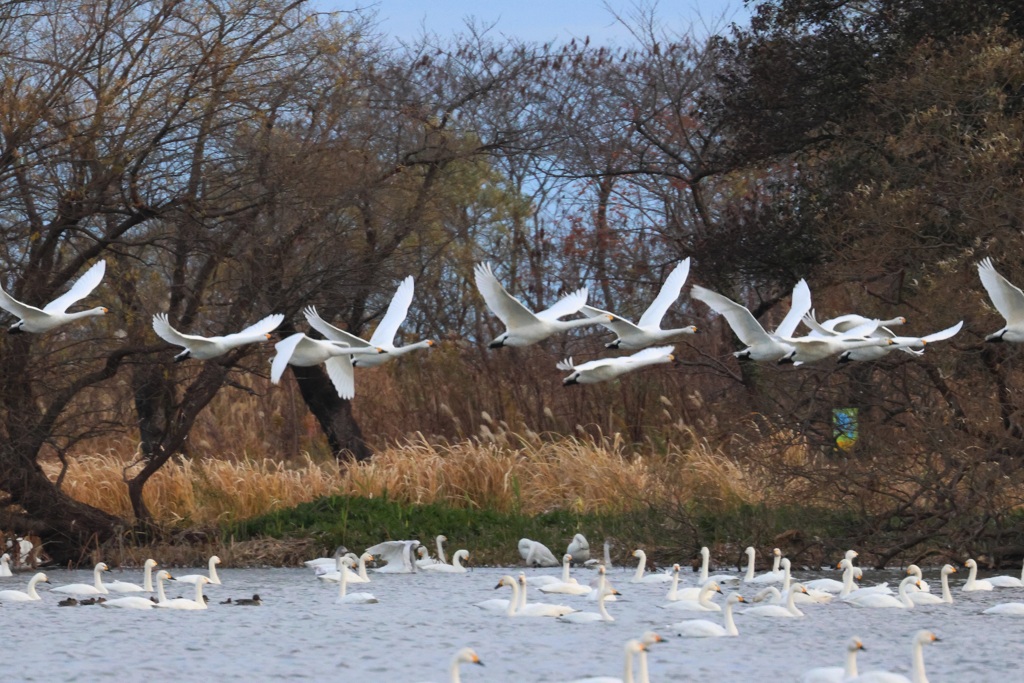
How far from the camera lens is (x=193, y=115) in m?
18.3

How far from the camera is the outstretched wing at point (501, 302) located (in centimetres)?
1350

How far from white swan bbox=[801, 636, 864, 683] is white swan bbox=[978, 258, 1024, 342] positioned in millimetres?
3943

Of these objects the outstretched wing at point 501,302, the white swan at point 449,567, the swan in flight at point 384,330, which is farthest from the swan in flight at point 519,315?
the white swan at point 449,567

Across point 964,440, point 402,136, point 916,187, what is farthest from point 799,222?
point 964,440

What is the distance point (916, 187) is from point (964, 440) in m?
4.78

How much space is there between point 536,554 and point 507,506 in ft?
7.13

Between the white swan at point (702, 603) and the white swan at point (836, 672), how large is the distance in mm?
3271

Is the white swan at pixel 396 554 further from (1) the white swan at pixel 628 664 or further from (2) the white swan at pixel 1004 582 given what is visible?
(1) the white swan at pixel 628 664

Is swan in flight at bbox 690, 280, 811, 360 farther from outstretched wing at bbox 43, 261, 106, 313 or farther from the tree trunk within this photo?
the tree trunk

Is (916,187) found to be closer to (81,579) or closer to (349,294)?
(349,294)

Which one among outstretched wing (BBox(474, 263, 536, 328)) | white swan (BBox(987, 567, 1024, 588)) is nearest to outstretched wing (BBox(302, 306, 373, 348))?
outstretched wing (BBox(474, 263, 536, 328))

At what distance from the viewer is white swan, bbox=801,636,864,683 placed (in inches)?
418

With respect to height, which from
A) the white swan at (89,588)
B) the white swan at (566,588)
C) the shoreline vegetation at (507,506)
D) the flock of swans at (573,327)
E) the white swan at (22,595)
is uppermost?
the flock of swans at (573,327)

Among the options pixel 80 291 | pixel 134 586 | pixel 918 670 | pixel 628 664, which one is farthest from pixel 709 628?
pixel 134 586
